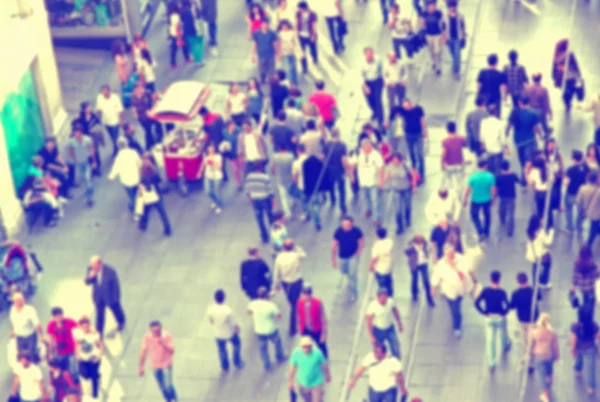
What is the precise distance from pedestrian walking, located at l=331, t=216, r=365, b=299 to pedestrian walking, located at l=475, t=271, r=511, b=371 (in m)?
2.12

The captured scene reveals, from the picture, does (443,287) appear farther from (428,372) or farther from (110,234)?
(110,234)

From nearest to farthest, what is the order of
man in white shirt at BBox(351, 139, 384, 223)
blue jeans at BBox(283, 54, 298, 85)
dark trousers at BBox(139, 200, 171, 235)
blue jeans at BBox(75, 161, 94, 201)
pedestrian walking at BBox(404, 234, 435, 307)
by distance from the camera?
1. pedestrian walking at BBox(404, 234, 435, 307)
2. man in white shirt at BBox(351, 139, 384, 223)
3. dark trousers at BBox(139, 200, 171, 235)
4. blue jeans at BBox(75, 161, 94, 201)
5. blue jeans at BBox(283, 54, 298, 85)

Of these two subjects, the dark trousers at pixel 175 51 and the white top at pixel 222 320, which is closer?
the white top at pixel 222 320

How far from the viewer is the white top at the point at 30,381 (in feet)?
72.0

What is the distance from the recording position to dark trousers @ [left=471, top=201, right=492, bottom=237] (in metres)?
25.4

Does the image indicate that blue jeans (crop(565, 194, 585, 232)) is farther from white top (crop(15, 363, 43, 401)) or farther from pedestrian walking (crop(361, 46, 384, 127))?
white top (crop(15, 363, 43, 401))

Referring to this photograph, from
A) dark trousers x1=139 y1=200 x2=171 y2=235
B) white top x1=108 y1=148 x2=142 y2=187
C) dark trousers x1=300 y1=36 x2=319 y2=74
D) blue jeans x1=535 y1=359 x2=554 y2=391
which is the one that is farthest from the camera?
dark trousers x1=300 y1=36 x2=319 y2=74

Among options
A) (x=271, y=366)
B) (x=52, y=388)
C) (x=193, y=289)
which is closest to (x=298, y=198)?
(x=193, y=289)

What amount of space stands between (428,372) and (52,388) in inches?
192

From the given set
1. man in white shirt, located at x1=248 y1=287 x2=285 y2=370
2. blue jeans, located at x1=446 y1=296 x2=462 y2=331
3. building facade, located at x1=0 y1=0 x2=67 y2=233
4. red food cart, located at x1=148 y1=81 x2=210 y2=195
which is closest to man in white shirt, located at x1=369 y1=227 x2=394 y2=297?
blue jeans, located at x1=446 y1=296 x2=462 y2=331

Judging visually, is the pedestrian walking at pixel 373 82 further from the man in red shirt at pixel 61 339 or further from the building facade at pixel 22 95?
the man in red shirt at pixel 61 339

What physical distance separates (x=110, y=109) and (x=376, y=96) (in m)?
4.38

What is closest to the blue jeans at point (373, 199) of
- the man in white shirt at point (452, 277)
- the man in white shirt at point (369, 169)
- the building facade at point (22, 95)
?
the man in white shirt at point (369, 169)

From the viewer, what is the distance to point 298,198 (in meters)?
26.8
